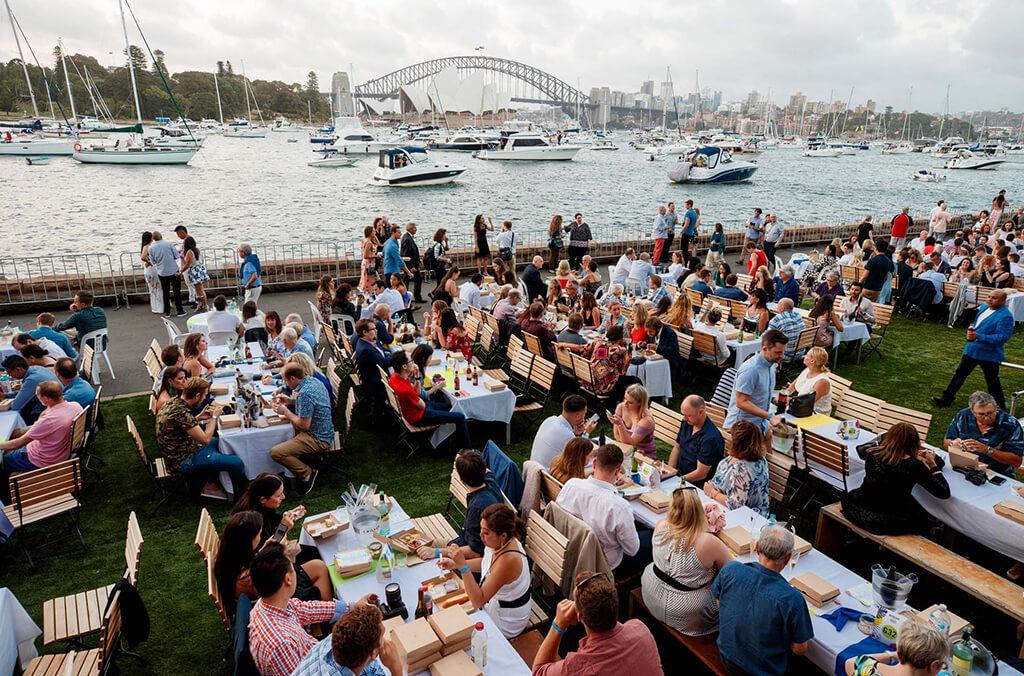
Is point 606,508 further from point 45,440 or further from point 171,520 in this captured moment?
point 45,440

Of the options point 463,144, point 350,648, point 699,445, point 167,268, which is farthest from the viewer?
point 463,144

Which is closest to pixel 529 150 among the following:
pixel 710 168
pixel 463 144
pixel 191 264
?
pixel 463 144

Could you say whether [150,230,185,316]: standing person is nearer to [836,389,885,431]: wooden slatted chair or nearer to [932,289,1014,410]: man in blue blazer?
[836,389,885,431]: wooden slatted chair

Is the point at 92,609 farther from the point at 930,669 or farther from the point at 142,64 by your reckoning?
the point at 142,64

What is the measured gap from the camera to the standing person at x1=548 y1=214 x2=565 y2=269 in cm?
1670

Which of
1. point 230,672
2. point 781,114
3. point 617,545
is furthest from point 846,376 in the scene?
point 781,114

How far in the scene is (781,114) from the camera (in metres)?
199

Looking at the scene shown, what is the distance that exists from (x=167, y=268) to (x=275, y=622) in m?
11.0

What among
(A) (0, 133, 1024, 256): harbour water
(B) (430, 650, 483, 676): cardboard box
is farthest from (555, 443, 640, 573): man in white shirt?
(A) (0, 133, 1024, 256): harbour water

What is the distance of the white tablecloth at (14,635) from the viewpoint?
3775 millimetres

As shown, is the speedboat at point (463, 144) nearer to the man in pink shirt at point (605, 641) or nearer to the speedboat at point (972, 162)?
the speedboat at point (972, 162)

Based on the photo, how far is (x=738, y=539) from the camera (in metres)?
4.42

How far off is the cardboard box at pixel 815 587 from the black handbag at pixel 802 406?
2.84 meters

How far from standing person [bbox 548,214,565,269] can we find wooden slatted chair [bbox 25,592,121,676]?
551 inches
